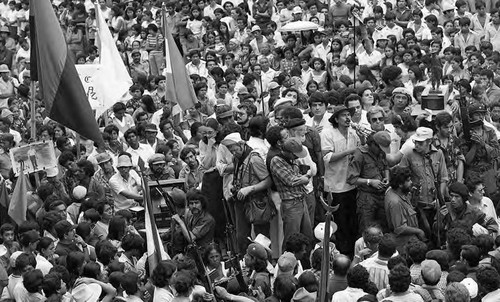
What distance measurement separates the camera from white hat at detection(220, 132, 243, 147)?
15.9m

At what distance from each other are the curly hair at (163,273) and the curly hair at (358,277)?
5.52 ft

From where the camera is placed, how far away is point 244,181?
51.4 ft

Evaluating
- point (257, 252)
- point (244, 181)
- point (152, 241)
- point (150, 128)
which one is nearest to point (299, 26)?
point (150, 128)

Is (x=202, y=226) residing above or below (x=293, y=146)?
below

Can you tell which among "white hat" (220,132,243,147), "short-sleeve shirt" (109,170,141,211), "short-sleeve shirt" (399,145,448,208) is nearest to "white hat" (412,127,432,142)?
"short-sleeve shirt" (399,145,448,208)

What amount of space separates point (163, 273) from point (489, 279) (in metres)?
2.88

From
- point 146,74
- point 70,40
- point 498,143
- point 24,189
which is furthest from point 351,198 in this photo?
point 70,40

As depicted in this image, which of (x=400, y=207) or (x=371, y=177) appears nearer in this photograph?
(x=400, y=207)

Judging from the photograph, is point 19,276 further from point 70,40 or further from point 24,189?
point 70,40

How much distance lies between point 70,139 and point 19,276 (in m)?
5.99

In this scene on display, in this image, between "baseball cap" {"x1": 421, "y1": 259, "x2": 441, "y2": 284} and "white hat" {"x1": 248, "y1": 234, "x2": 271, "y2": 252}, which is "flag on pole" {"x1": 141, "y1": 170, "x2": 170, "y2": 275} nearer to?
"white hat" {"x1": 248, "y1": 234, "x2": 271, "y2": 252}

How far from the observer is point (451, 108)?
1859 centimetres

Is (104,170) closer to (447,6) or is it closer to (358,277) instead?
(358,277)

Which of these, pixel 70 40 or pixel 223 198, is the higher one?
pixel 223 198
